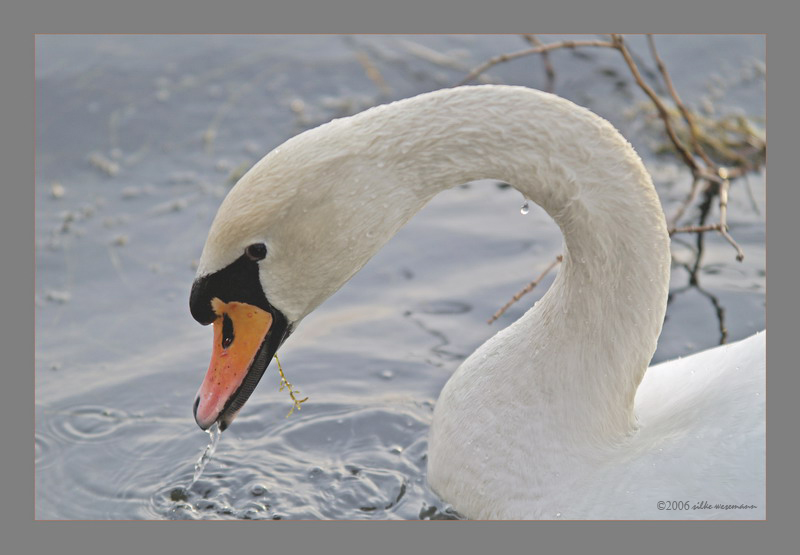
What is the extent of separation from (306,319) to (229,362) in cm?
246

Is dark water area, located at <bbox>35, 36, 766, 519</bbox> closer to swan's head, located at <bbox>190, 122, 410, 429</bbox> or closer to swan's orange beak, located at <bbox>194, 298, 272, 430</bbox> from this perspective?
swan's orange beak, located at <bbox>194, 298, 272, 430</bbox>

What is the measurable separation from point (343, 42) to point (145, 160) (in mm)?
2286

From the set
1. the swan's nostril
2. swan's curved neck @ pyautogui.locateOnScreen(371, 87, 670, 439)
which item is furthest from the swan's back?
the swan's nostril

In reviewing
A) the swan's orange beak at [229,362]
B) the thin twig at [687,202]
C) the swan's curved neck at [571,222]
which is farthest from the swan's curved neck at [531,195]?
the thin twig at [687,202]

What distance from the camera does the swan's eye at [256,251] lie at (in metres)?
3.89

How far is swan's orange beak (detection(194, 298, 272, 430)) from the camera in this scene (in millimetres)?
4172

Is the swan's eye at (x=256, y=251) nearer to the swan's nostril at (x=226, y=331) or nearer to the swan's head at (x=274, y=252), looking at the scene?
the swan's head at (x=274, y=252)

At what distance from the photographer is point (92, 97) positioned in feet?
29.3

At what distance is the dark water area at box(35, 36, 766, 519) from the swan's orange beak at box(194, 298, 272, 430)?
888 mm

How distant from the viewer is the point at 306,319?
6711 millimetres

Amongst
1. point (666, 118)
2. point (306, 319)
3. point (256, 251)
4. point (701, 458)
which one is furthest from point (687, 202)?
point (256, 251)

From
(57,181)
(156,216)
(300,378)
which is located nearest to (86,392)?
(300,378)

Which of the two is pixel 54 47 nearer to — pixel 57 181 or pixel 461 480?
pixel 57 181

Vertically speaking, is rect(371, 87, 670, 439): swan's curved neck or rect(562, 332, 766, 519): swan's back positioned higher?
rect(371, 87, 670, 439): swan's curved neck
